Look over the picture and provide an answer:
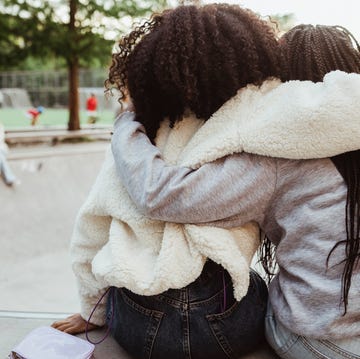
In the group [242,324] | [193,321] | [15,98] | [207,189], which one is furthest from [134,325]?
[15,98]

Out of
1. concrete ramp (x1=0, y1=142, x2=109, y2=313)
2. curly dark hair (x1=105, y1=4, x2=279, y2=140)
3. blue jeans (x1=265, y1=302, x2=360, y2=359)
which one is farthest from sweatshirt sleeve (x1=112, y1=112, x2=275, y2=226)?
concrete ramp (x1=0, y1=142, x2=109, y2=313)

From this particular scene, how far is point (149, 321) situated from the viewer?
1384mm

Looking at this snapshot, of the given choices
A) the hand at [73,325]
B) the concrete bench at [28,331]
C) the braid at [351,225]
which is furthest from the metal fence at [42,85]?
the braid at [351,225]

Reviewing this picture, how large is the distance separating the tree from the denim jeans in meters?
10.9

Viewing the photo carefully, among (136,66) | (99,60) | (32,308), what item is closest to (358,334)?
(136,66)

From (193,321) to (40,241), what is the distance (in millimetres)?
4601

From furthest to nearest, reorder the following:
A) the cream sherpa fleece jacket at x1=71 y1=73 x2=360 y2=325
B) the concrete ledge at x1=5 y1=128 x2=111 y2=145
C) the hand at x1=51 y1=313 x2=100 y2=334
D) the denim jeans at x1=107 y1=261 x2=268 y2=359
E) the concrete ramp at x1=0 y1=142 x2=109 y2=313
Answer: the concrete ledge at x1=5 y1=128 x2=111 y2=145 → the concrete ramp at x1=0 y1=142 x2=109 y2=313 → the hand at x1=51 y1=313 x2=100 y2=334 → the denim jeans at x1=107 y1=261 x2=268 y2=359 → the cream sherpa fleece jacket at x1=71 y1=73 x2=360 y2=325

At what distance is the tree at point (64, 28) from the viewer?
1148cm

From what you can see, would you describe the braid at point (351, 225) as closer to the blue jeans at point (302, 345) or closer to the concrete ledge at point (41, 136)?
the blue jeans at point (302, 345)

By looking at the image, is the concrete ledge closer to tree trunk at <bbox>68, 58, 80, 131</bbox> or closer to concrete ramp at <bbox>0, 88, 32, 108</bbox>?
tree trunk at <bbox>68, 58, 80, 131</bbox>

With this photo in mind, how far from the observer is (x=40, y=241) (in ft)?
18.6

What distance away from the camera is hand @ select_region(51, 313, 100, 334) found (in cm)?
170

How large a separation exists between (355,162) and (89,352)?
0.88m

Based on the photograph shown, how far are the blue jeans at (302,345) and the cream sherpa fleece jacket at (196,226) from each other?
18 cm
